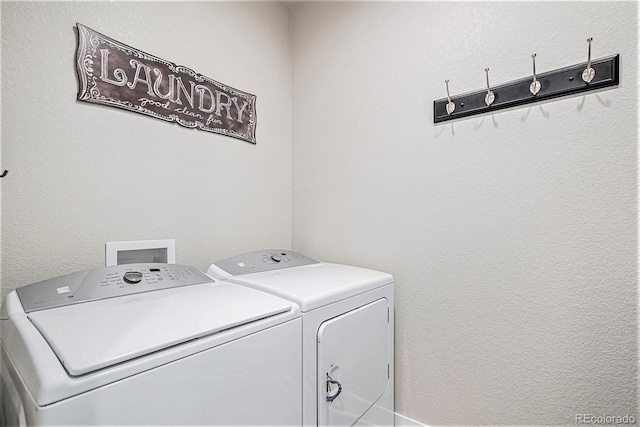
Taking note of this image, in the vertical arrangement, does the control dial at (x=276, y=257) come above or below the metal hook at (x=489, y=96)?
below

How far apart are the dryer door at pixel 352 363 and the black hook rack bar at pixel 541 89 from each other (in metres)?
1.01

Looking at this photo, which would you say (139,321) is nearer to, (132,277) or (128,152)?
(132,277)

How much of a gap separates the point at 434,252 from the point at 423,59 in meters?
1.00

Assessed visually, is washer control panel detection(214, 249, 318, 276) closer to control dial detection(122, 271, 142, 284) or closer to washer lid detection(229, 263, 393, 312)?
washer lid detection(229, 263, 393, 312)

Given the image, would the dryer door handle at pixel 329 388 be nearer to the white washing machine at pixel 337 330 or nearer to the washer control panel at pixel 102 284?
the white washing machine at pixel 337 330

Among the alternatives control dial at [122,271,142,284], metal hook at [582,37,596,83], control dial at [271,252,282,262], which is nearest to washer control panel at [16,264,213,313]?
control dial at [122,271,142,284]

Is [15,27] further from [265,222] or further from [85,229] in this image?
[265,222]

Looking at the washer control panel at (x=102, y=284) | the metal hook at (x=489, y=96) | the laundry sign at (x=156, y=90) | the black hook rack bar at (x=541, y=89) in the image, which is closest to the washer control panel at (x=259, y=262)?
the washer control panel at (x=102, y=284)

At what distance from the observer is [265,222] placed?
2047mm

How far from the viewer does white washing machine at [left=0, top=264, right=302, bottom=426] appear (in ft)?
2.05

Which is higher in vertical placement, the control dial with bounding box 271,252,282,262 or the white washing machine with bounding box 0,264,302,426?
the control dial with bounding box 271,252,282,262

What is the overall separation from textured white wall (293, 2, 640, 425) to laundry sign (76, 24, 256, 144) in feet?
1.94

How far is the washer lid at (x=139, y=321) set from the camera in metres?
0.67

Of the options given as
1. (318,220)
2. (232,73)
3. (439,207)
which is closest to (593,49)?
(439,207)
